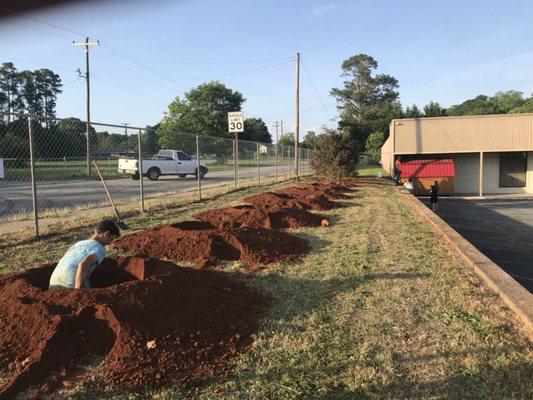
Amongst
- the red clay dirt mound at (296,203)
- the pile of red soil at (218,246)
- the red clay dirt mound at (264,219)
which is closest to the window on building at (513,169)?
the red clay dirt mound at (296,203)

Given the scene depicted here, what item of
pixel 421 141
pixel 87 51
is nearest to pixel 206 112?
pixel 87 51

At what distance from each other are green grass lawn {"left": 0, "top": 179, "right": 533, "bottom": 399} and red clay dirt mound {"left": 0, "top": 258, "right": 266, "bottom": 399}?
167 millimetres

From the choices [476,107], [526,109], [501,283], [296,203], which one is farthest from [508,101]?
[501,283]

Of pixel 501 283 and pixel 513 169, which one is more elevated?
pixel 513 169

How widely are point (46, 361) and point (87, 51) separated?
32062 millimetres

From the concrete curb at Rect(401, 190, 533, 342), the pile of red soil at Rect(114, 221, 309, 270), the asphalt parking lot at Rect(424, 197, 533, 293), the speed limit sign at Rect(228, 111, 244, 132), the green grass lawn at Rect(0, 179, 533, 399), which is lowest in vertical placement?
the asphalt parking lot at Rect(424, 197, 533, 293)

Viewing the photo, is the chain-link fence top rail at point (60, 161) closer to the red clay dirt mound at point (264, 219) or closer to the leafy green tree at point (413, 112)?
the red clay dirt mound at point (264, 219)

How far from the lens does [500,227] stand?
1518 centimetres

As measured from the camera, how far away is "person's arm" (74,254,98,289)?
4.38 m

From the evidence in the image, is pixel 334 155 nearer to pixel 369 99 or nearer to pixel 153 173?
pixel 153 173

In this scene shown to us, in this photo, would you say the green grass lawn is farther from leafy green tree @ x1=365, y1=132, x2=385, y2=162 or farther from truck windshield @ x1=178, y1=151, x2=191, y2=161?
leafy green tree @ x1=365, y1=132, x2=385, y2=162

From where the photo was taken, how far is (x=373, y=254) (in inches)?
261

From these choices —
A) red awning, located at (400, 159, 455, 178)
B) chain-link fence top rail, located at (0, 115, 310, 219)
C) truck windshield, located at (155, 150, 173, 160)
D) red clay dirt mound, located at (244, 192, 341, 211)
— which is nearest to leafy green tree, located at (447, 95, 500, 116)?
red awning, located at (400, 159, 455, 178)

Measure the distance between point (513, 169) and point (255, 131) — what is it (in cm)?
6870
